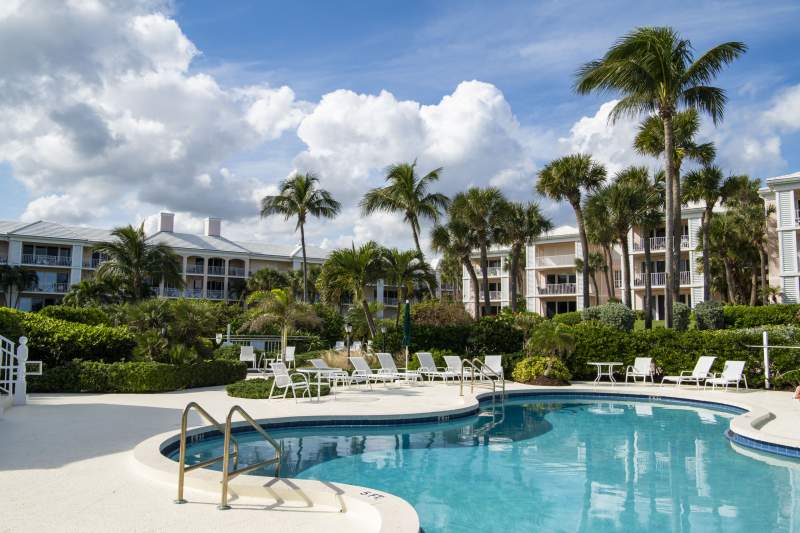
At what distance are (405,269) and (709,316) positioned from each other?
42.7ft

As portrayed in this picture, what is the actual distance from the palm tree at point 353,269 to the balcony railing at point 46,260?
1318 inches

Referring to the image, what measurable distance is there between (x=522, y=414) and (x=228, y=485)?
8.89 meters

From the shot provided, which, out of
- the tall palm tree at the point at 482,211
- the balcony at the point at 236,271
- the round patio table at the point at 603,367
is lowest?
the round patio table at the point at 603,367

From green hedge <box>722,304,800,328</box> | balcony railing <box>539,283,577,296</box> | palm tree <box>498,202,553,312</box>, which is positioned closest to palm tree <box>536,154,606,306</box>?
palm tree <box>498,202,553,312</box>

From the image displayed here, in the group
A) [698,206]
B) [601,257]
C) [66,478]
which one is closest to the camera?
[66,478]

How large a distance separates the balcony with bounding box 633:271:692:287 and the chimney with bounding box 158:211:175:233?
3729 centimetres

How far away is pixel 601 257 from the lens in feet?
153

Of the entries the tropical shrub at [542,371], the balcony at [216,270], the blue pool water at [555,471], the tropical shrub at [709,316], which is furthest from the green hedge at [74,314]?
the balcony at [216,270]

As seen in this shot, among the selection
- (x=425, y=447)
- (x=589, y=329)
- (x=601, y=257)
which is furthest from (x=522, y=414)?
(x=601, y=257)

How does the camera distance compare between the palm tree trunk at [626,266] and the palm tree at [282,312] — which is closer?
the palm tree at [282,312]

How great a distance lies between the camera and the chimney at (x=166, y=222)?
50938mm

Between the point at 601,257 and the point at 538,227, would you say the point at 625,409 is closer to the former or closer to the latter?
the point at 538,227

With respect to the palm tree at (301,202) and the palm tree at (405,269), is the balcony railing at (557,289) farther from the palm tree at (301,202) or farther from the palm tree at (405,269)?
the palm tree at (405,269)

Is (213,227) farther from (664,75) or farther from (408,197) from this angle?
(664,75)
